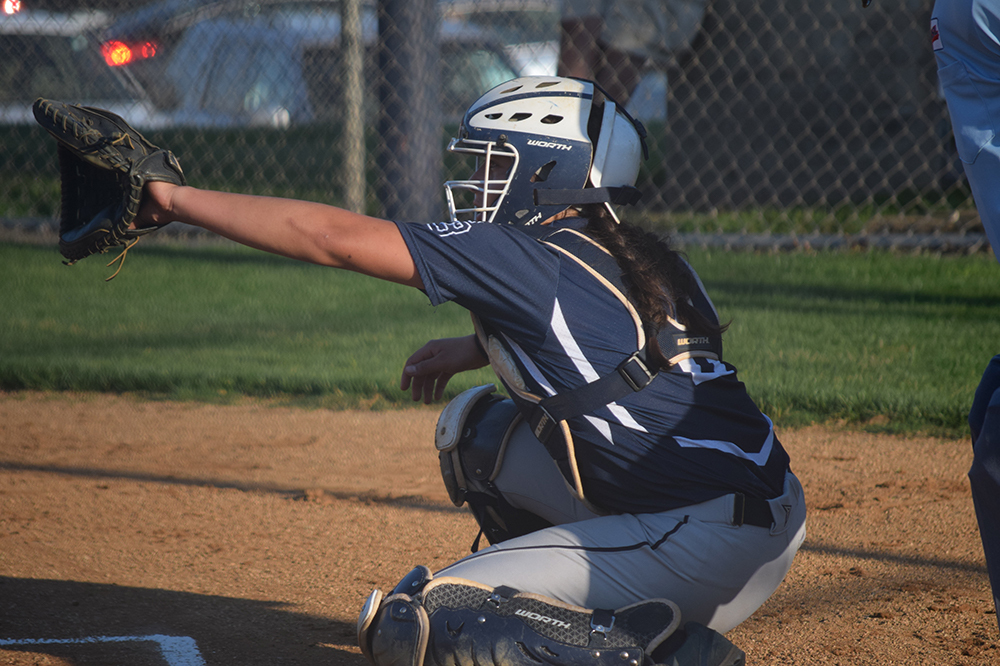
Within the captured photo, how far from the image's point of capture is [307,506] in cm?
343

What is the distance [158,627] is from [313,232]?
1.16m

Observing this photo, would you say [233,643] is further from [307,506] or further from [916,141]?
[916,141]

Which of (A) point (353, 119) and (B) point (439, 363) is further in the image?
(A) point (353, 119)

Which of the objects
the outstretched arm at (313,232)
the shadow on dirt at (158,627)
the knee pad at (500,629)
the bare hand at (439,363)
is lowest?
the shadow on dirt at (158,627)

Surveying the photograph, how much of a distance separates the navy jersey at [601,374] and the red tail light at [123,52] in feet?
23.8

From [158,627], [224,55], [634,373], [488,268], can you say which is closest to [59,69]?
[224,55]

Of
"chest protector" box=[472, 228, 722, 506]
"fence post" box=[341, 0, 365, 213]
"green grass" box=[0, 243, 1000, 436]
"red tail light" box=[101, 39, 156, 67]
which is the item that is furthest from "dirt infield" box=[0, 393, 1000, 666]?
"red tail light" box=[101, 39, 156, 67]

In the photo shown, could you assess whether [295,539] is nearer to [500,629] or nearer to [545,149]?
[500,629]

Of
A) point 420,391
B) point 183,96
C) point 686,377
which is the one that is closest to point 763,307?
point 420,391

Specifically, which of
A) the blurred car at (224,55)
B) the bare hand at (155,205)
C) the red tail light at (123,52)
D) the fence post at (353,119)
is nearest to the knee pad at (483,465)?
the bare hand at (155,205)

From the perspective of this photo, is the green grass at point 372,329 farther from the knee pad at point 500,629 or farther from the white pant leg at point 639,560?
the knee pad at point 500,629

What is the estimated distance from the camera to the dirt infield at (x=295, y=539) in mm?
2432

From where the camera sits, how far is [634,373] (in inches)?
81.4

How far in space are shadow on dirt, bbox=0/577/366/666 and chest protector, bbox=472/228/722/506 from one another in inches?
28.2
